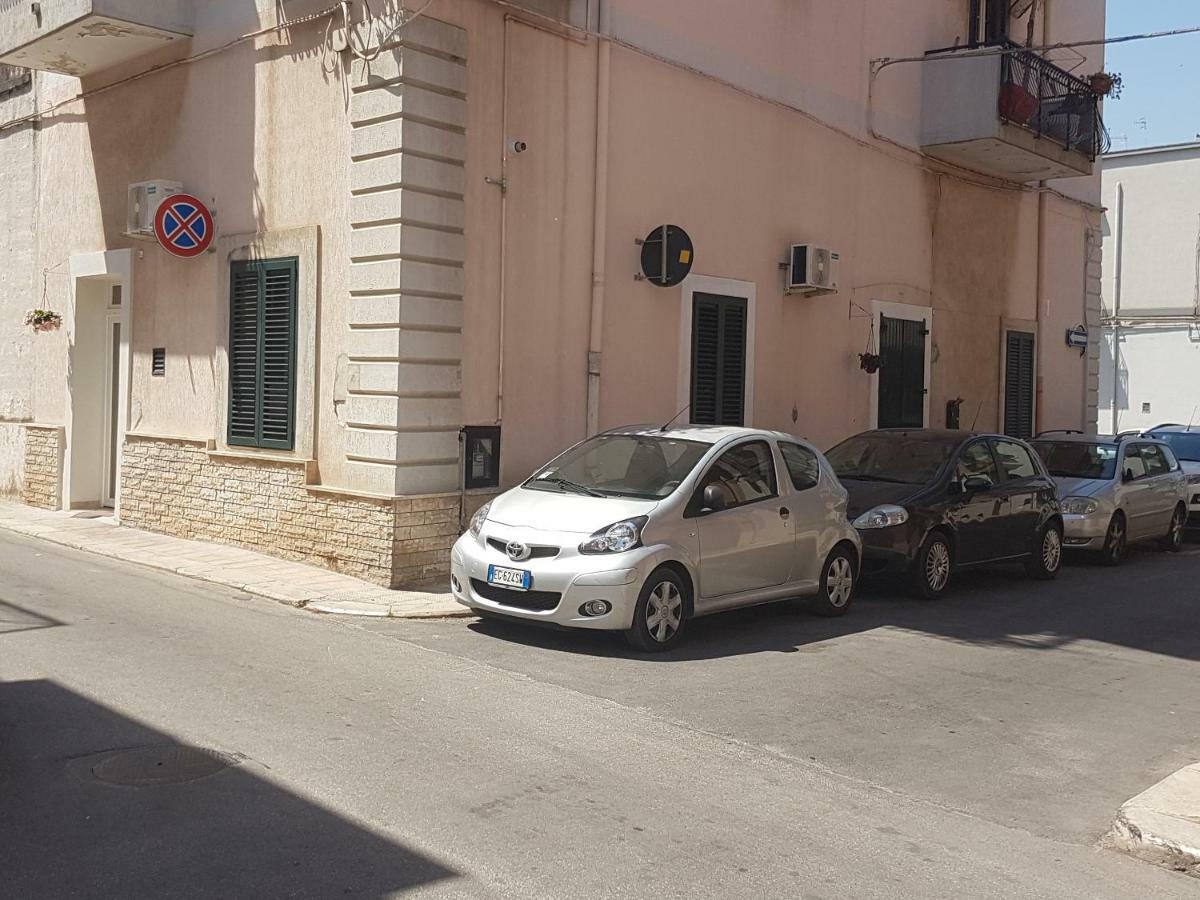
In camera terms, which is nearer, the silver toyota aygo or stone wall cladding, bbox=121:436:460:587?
the silver toyota aygo

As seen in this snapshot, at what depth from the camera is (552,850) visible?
195 inches

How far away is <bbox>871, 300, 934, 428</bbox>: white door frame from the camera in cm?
1791

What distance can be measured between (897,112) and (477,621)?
12.1 metres

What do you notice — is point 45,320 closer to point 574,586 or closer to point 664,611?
point 574,586

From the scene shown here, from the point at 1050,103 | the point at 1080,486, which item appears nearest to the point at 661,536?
the point at 1080,486

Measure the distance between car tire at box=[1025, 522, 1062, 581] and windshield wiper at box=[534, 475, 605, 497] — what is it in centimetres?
630

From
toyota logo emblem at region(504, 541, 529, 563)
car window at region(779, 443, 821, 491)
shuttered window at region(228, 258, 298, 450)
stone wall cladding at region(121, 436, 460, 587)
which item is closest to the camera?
toyota logo emblem at region(504, 541, 529, 563)

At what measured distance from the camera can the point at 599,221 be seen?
1321 cm

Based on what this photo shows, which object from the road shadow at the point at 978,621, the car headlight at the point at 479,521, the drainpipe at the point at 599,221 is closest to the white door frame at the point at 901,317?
the road shadow at the point at 978,621

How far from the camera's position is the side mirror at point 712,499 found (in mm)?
9406

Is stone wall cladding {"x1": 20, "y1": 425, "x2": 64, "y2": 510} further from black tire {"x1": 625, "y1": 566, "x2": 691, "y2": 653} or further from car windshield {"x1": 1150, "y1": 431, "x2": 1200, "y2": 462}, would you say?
car windshield {"x1": 1150, "y1": 431, "x2": 1200, "y2": 462}

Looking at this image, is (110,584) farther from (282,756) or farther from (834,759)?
(834,759)

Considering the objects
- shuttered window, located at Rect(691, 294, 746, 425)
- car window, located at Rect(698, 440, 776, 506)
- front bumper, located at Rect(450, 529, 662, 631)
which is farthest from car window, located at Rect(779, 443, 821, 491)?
shuttered window, located at Rect(691, 294, 746, 425)

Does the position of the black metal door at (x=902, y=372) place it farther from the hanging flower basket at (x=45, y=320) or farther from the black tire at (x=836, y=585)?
the hanging flower basket at (x=45, y=320)
